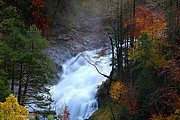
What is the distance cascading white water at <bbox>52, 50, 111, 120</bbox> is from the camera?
88.8ft

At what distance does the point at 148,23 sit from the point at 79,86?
12.0 m

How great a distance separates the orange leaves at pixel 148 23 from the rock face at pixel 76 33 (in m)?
11.5

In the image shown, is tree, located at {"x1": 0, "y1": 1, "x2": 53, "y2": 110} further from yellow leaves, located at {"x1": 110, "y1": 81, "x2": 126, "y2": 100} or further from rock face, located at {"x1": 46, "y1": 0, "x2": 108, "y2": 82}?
rock face, located at {"x1": 46, "y1": 0, "x2": 108, "y2": 82}

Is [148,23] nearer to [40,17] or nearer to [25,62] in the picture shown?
[25,62]

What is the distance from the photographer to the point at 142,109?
1900 centimetres

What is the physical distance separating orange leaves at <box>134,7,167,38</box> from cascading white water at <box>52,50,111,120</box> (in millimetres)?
7028

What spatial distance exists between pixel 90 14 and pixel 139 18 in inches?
940

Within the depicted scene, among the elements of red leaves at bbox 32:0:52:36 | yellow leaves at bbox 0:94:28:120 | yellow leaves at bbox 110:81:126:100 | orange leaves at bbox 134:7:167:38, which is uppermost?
red leaves at bbox 32:0:52:36

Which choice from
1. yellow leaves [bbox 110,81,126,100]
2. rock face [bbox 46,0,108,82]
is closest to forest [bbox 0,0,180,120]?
yellow leaves [bbox 110,81,126,100]

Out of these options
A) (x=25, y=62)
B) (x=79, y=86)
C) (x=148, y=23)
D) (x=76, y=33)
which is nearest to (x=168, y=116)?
(x=148, y=23)

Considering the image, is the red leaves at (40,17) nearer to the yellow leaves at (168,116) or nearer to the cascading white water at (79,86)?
the cascading white water at (79,86)

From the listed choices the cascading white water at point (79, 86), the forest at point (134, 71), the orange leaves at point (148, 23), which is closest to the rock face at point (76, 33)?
the cascading white water at point (79, 86)

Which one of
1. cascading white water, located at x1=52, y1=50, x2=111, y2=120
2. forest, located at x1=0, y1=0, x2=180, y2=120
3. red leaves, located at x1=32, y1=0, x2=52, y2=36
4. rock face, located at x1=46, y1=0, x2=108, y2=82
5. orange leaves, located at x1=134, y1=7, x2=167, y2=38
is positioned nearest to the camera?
forest, located at x1=0, y1=0, x2=180, y2=120

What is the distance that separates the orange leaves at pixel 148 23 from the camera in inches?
824
